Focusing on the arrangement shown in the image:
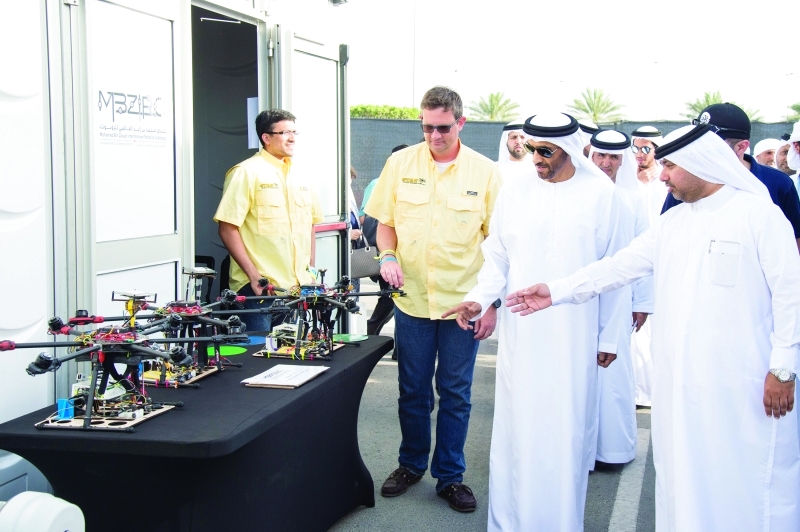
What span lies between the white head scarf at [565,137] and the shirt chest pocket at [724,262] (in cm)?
91

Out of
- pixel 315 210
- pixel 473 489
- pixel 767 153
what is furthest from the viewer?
pixel 767 153

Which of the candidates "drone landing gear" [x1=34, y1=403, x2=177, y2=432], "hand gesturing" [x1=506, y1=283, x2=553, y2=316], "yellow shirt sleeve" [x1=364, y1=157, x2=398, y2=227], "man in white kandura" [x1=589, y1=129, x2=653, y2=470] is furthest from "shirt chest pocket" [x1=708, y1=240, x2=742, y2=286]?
"drone landing gear" [x1=34, y1=403, x2=177, y2=432]

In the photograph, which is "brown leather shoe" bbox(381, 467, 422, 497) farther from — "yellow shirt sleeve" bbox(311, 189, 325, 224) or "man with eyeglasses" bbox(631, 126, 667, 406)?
"man with eyeglasses" bbox(631, 126, 667, 406)

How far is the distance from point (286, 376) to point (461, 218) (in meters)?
1.46

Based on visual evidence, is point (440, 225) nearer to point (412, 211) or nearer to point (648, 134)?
point (412, 211)

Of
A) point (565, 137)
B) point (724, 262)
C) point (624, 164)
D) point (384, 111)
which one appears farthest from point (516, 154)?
point (384, 111)

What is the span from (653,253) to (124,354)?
2156 millimetres

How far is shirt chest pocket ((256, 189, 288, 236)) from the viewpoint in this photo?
5074 mm

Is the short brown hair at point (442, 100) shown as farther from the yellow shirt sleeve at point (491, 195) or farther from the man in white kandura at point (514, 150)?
the man in white kandura at point (514, 150)

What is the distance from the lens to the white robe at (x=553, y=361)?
381 centimetres

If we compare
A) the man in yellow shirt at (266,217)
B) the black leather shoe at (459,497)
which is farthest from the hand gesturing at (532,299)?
the man in yellow shirt at (266,217)

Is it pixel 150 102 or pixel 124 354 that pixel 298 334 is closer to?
pixel 124 354

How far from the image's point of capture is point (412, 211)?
175 inches

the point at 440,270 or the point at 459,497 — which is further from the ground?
the point at 440,270
